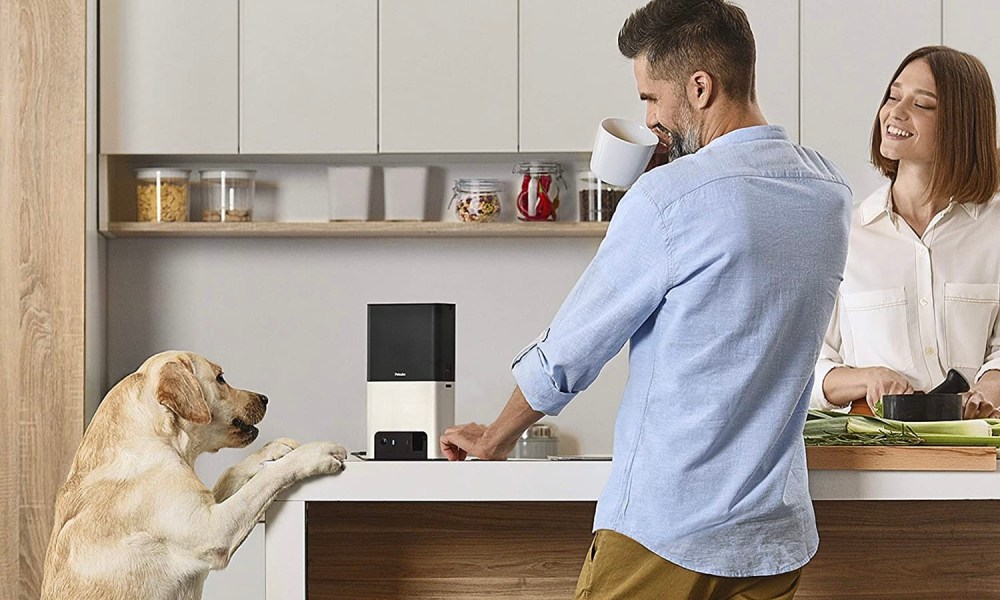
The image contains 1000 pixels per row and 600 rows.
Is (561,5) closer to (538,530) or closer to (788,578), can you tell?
(538,530)

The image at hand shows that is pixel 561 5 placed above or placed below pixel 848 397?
above

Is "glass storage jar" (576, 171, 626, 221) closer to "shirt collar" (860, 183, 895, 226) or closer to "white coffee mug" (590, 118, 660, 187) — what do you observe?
"shirt collar" (860, 183, 895, 226)

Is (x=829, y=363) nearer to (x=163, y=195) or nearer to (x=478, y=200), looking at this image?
(x=478, y=200)

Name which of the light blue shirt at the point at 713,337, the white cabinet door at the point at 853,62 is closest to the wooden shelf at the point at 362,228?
the white cabinet door at the point at 853,62

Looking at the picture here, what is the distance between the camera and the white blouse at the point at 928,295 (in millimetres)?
2354

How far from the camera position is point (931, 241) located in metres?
2.36

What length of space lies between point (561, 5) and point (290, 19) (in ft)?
2.52

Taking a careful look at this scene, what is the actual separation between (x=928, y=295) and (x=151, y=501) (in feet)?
5.16

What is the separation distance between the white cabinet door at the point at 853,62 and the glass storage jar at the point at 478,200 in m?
0.89

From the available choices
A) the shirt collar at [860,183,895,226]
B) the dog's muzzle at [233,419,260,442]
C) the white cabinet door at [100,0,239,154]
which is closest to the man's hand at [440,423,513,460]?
the dog's muzzle at [233,419,260,442]

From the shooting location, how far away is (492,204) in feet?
11.0

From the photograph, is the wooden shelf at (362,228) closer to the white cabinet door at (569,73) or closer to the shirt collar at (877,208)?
the white cabinet door at (569,73)

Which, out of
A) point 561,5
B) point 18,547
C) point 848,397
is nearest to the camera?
point 848,397

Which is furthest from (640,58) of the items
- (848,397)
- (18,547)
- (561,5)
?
(18,547)
